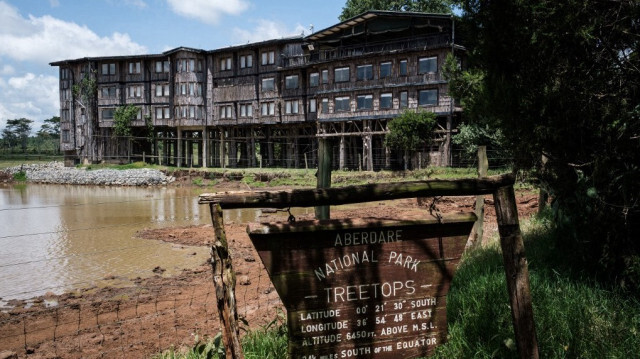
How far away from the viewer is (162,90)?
4978cm

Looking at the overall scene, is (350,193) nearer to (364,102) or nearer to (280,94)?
(364,102)

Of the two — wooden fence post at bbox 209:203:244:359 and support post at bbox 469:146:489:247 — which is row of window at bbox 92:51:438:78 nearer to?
support post at bbox 469:146:489:247

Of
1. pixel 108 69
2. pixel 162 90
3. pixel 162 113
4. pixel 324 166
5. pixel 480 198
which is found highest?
pixel 108 69

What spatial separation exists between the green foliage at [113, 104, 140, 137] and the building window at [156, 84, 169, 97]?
2.82 m

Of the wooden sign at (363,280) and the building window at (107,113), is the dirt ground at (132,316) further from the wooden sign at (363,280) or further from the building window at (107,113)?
the building window at (107,113)

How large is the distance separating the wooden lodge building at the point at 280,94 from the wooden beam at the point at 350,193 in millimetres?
27556

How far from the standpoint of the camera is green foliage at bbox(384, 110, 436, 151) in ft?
107

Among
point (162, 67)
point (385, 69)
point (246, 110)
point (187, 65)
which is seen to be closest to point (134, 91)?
point (162, 67)

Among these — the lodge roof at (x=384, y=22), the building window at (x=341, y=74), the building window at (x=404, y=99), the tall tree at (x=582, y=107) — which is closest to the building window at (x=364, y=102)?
the building window at (x=341, y=74)

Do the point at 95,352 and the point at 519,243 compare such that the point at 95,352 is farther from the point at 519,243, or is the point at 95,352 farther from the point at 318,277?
the point at 519,243

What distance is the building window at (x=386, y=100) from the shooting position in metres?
36.8

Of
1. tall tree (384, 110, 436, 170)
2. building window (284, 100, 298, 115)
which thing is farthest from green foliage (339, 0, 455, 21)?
tall tree (384, 110, 436, 170)

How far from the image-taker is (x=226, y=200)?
3.36 meters

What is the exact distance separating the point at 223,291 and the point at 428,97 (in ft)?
109
